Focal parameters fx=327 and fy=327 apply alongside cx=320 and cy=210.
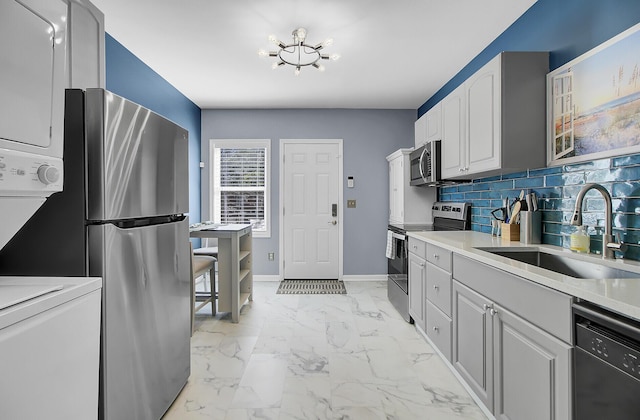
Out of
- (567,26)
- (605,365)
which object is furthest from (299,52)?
(605,365)

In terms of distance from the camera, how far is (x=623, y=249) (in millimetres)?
1544

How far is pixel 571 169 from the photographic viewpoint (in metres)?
1.92

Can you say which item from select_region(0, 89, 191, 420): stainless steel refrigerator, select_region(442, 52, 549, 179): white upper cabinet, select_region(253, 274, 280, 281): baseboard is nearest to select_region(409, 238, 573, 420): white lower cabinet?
select_region(442, 52, 549, 179): white upper cabinet

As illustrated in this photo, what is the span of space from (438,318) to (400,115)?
10.8ft

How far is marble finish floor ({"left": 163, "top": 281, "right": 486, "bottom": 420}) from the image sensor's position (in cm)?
186

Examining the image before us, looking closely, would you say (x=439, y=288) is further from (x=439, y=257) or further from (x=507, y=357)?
(x=507, y=357)

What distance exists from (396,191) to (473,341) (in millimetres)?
2533

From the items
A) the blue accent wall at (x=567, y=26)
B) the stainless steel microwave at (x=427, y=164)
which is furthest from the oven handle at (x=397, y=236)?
the blue accent wall at (x=567, y=26)

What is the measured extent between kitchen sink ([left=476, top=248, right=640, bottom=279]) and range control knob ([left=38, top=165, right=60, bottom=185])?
2084 mm

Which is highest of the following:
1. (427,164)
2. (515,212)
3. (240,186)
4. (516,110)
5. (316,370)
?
(516,110)

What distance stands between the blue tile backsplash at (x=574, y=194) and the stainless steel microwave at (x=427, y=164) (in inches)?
17.2

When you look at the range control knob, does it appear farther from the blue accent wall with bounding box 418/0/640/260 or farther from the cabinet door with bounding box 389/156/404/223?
the cabinet door with bounding box 389/156/404/223

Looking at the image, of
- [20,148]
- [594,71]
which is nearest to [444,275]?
[594,71]

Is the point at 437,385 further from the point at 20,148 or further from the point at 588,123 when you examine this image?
the point at 20,148
